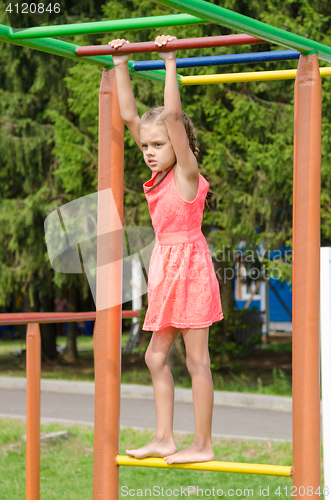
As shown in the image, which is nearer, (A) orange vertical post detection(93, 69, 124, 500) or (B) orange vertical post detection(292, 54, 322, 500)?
(B) orange vertical post detection(292, 54, 322, 500)

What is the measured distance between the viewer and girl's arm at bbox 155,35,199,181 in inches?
79.6

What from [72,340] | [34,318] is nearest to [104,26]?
[34,318]

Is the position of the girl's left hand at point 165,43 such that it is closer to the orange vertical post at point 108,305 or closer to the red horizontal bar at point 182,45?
the red horizontal bar at point 182,45

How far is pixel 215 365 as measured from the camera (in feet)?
31.2

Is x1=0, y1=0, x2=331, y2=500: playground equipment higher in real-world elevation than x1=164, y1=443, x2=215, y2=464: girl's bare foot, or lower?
higher

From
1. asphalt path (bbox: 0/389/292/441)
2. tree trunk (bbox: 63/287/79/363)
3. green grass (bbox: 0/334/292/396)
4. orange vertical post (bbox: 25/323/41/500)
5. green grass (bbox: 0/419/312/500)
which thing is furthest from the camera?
tree trunk (bbox: 63/287/79/363)

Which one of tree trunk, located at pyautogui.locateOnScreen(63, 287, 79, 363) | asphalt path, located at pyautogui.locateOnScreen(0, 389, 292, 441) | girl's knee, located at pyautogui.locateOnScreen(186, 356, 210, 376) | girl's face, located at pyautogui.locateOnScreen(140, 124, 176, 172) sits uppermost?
girl's face, located at pyautogui.locateOnScreen(140, 124, 176, 172)

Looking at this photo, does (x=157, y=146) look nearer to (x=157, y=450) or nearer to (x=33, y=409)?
(x=157, y=450)

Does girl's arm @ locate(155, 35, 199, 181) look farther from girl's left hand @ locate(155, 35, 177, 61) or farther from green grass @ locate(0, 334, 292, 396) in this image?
green grass @ locate(0, 334, 292, 396)

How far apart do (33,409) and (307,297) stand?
1.74 meters

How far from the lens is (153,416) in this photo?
23.9 feet

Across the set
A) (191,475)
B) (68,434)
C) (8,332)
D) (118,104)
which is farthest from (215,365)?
(8,332)

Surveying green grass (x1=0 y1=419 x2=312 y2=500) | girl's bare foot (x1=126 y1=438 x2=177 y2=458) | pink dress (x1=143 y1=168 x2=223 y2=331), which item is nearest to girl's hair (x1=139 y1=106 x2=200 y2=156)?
pink dress (x1=143 y1=168 x2=223 y2=331)

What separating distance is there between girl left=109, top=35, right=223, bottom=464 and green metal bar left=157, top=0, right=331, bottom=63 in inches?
15.6
